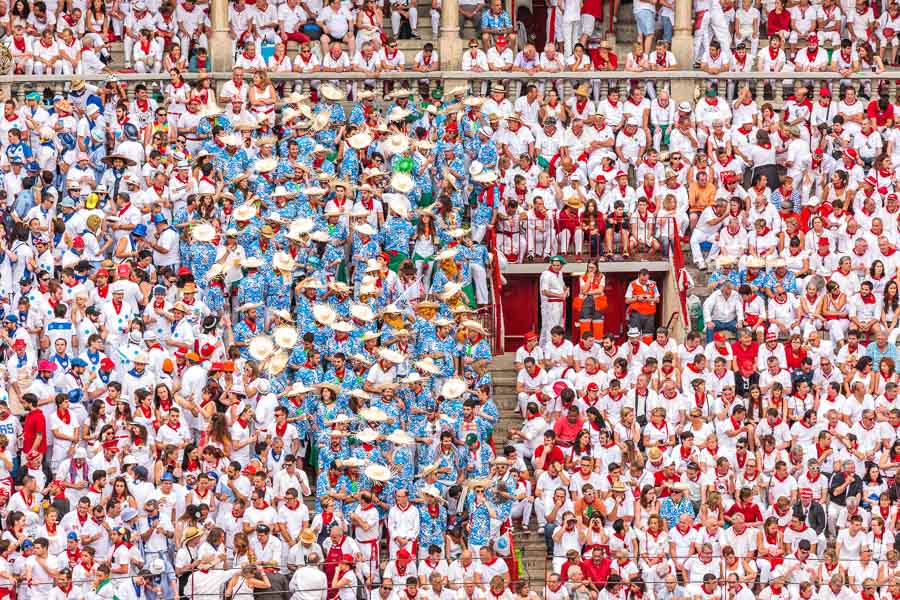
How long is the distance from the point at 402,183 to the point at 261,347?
392 cm

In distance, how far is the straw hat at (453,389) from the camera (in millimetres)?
37078

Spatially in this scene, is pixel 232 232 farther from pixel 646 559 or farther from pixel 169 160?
pixel 646 559

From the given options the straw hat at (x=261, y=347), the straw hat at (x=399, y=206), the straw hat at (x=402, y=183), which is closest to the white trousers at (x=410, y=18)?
the straw hat at (x=402, y=183)

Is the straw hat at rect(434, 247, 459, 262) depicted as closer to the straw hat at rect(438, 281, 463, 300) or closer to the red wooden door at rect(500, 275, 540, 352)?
the straw hat at rect(438, 281, 463, 300)

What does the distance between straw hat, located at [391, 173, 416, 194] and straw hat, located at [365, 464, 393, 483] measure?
546 cm

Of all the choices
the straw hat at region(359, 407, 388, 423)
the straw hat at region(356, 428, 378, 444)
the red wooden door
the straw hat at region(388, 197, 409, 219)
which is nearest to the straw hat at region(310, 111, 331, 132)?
the straw hat at region(388, 197, 409, 219)

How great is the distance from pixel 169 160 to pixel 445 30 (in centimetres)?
558

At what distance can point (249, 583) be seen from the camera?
33.9 m

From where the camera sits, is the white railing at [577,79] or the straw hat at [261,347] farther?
the white railing at [577,79]

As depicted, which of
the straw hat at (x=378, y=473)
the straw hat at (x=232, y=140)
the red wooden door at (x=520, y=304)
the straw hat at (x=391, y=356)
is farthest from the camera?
the red wooden door at (x=520, y=304)

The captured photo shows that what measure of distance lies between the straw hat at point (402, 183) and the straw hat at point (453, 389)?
375 cm

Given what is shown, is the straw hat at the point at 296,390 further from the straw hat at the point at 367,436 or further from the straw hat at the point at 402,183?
the straw hat at the point at 402,183

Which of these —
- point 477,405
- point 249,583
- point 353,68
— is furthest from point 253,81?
point 249,583

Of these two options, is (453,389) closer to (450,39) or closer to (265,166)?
(265,166)
